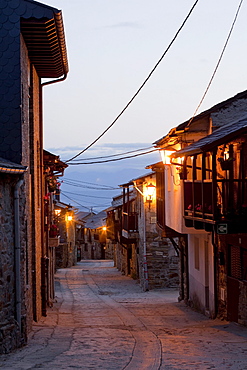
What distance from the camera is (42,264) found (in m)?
18.9

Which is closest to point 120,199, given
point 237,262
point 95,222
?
point 95,222

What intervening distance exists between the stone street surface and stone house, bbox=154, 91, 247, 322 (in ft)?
3.17

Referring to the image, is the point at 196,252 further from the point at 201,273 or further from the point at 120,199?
the point at 120,199

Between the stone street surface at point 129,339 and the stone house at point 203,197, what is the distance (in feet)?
3.17

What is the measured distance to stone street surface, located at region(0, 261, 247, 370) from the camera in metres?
10.7

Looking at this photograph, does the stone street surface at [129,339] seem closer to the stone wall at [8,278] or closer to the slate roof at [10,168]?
the stone wall at [8,278]

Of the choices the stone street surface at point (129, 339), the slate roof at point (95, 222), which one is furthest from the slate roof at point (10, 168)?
the slate roof at point (95, 222)

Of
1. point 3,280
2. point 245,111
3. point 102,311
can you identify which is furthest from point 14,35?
point 102,311

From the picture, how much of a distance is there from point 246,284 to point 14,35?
27.5ft

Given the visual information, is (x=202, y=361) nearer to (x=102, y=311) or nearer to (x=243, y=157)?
(x=243, y=157)

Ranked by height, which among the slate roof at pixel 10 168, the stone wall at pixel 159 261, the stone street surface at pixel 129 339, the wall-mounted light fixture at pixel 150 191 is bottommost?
the stone street surface at pixel 129 339

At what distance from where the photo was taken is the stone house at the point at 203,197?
1498 cm

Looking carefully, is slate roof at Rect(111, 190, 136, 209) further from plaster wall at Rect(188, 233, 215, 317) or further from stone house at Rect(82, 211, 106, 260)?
stone house at Rect(82, 211, 106, 260)

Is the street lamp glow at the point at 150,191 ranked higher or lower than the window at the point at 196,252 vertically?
higher
